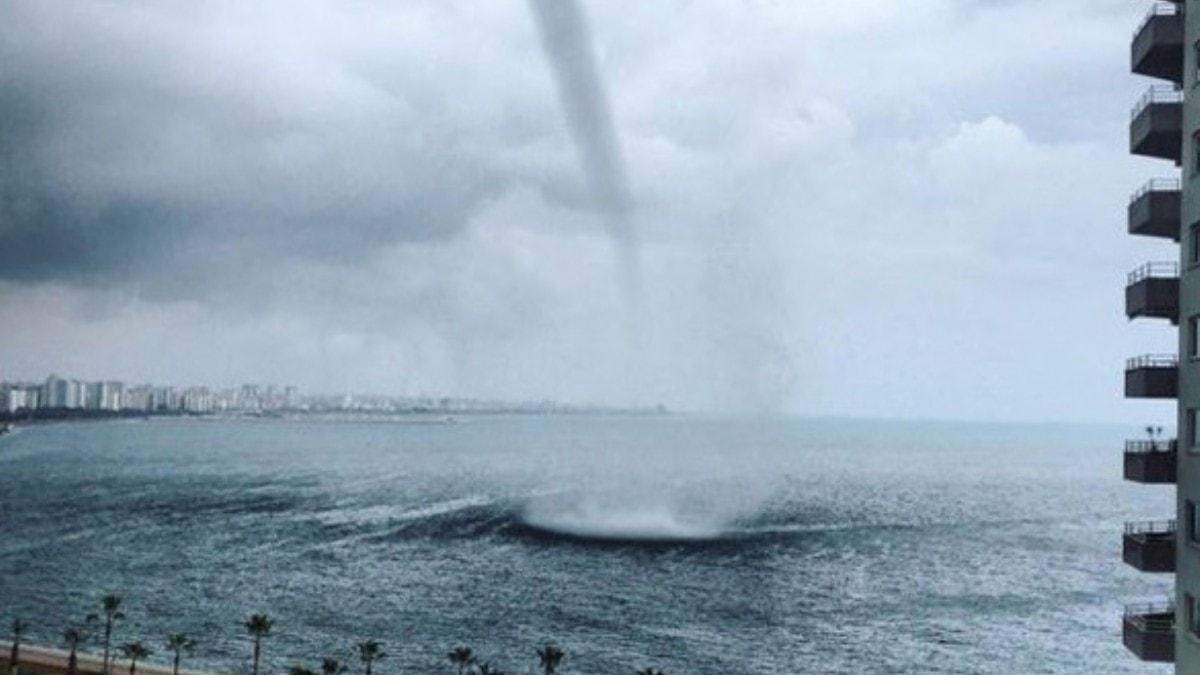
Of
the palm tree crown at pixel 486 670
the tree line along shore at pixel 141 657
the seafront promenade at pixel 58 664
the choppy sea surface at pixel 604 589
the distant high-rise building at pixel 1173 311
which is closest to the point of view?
the distant high-rise building at pixel 1173 311

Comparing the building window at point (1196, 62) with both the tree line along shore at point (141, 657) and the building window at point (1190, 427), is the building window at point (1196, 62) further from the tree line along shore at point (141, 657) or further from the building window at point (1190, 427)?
the tree line along shore at point (141, 657)

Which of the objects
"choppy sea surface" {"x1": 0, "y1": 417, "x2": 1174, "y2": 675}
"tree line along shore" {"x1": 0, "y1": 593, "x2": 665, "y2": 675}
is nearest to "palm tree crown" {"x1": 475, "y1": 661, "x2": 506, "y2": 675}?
"tree line along shore" {"x1": 0, "y1": 593, "x2": 665, "y2": 675}

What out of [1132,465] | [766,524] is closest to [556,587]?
[766,524]

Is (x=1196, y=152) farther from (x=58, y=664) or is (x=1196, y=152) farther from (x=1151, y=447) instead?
(x=58, y=664)

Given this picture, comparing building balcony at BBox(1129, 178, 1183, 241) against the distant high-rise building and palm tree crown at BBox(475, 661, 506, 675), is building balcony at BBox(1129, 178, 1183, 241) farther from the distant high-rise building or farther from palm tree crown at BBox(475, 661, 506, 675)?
palm tree crown at BBox(475, 661, 506, 675)

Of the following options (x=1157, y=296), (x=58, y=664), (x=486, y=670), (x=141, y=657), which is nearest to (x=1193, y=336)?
(x=1157, y=296)

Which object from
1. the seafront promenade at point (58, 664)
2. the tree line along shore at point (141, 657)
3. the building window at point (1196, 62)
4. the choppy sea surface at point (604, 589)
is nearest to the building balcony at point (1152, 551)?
the building window at point (1196, 62)

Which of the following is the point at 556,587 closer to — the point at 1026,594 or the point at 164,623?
the point at 164,623
